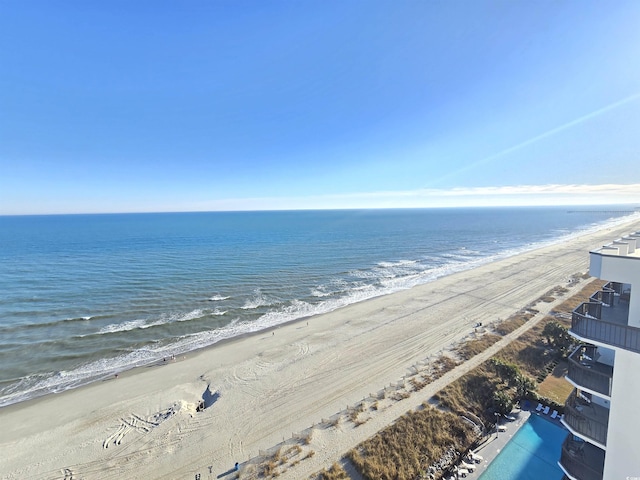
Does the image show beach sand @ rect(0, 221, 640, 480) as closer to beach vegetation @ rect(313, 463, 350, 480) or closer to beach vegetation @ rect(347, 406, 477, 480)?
beach vegetation @ rect(313, 463, 350, 480)

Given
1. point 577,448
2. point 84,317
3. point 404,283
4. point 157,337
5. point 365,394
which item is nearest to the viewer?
point 577,448

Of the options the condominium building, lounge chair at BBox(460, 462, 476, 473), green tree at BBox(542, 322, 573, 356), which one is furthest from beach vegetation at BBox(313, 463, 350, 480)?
green tree at BBox(542, 322, 573, 356)

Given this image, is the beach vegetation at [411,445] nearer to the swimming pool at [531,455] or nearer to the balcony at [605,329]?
the swimming pool at [531,455]

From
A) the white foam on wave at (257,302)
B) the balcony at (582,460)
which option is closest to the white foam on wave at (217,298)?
the white foam on wave at (257,302)

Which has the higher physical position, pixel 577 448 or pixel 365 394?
pixel 577 448

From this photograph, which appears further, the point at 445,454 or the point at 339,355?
the point at 339,355

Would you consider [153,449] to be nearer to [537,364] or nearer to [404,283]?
[537,364]

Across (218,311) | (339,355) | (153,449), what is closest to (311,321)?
(339,355)
